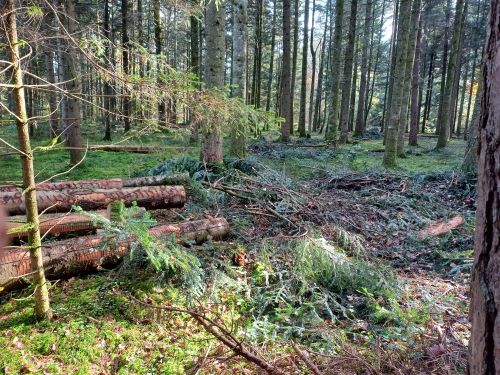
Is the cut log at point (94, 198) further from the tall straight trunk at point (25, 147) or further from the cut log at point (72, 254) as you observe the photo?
the tall straight trunk at point (25, 147)

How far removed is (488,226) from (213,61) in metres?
7.04

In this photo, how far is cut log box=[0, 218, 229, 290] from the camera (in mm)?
3262

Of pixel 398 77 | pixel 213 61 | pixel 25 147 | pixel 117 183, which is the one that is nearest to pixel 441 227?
pixel 213 61

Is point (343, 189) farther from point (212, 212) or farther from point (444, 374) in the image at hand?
point (444, 374)

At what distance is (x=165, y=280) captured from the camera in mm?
3650

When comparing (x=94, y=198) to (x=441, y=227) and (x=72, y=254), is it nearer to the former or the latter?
(x=72, y=254)

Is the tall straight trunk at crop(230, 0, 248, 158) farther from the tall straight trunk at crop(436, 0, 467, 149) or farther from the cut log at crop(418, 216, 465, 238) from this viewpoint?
the tall straight trunk at crop(436, 0, 467, 149)

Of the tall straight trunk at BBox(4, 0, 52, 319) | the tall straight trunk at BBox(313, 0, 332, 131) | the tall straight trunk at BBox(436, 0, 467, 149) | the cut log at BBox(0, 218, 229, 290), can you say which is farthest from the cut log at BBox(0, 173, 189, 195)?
the tall straight trunk at BBox(313, 0, 332, 131)

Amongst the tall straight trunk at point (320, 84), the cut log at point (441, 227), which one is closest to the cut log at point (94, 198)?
the cut log at point (441, 227)

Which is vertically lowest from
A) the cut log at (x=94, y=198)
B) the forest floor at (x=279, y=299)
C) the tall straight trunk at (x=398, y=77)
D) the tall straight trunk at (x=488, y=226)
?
the forest floor at (x=279, y=299)

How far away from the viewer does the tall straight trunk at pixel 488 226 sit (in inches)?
38.8

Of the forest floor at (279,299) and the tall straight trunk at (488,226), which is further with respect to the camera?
the forest floor at (279,299)

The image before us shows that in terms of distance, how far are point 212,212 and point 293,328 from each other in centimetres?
273

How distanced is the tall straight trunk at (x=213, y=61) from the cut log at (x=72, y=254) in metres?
3.19
